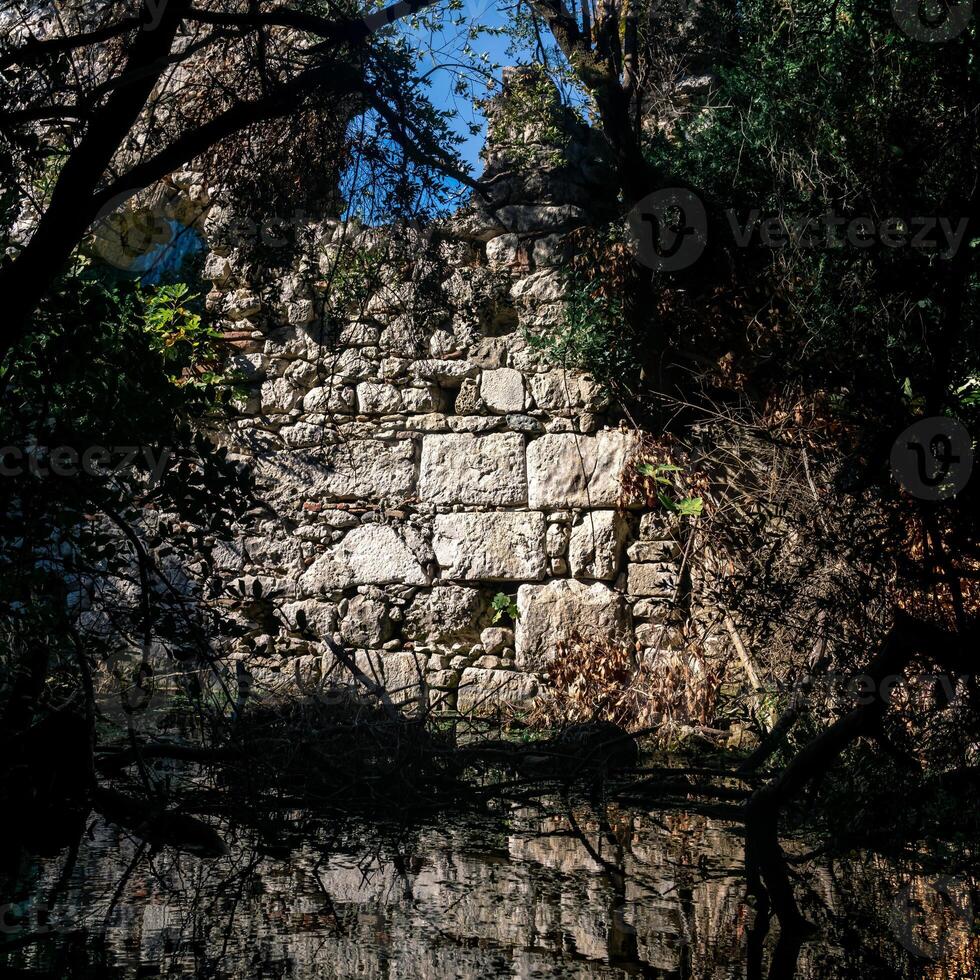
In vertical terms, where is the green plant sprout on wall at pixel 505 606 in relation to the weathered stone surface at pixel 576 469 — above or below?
below

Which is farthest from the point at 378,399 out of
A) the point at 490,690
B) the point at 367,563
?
the point at 490,690

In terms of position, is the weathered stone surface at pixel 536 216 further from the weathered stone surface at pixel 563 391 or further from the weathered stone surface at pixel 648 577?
the weathered stone surface at pixel 648 577

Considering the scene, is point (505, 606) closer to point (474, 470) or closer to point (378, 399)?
point (474, 470)

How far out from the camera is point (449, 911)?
8.61ft

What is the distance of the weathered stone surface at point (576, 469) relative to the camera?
6.13 meters

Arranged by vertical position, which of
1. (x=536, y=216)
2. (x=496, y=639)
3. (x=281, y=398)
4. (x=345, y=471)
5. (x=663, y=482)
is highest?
(x=536, y=216)

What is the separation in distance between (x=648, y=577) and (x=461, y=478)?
131 cm

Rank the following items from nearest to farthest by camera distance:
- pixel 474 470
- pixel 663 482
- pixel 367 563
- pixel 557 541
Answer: pixel 663 482, pixel 557 541, pixel 474 470, pixel 367 563

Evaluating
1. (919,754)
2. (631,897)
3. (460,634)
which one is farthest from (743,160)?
(631,897)

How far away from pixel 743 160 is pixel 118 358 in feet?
12.6

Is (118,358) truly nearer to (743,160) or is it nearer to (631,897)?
(631,897)

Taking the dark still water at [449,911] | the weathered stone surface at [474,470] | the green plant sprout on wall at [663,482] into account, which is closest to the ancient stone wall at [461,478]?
the weathered stone surface at [474,470]

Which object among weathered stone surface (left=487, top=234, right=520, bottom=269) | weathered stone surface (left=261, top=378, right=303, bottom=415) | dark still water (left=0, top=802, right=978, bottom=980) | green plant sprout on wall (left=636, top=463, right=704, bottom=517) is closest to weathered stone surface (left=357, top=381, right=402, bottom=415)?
weathered stone surface (left=261, top=378, right=303, bottom=415)

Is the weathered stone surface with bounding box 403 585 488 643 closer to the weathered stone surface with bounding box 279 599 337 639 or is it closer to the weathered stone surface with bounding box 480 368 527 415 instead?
the weathered stone surface with bounding box 279 599 337 639
